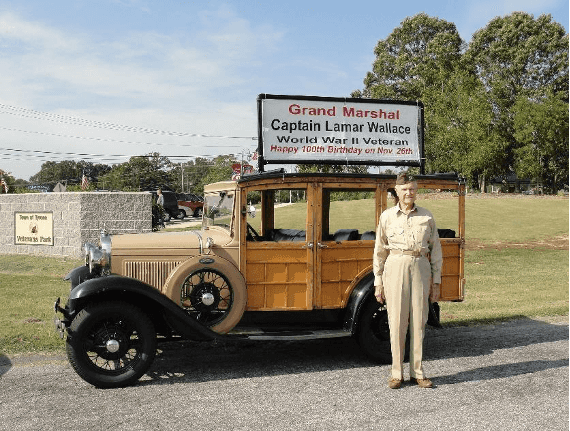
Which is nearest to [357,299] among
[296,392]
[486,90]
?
[296,392]

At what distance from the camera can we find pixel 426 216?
527cm

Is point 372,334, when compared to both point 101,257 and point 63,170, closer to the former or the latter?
point 101,257

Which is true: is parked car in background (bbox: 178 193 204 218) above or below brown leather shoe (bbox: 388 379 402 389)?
above

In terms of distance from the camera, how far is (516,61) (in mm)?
52375

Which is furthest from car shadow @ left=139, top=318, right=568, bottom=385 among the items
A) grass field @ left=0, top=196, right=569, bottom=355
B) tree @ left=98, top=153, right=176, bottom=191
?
tree @ left=98, top=153, right=176, bottom=191

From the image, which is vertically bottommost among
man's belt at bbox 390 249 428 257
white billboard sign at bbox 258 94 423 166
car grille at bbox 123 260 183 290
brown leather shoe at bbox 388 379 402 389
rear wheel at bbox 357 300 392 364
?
brown leather shoe at bbox 388 379 402 389

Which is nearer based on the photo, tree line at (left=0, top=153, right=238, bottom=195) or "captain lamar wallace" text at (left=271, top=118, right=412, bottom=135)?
"captain lamar wallace" text at (left=271, top=118, right=412, bottom=135)

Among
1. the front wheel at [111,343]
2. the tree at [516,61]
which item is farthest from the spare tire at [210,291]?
the tree at [516,61]

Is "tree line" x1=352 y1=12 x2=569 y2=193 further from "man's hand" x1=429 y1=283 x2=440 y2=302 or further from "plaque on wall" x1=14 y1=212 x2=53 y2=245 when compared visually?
"man's hand" x1=429 y1=283 x2=440 y2=302

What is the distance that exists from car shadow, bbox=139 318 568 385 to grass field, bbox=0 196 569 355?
938mm

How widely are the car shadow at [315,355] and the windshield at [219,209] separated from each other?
4.73 ft

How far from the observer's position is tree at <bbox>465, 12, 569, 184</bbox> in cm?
5162

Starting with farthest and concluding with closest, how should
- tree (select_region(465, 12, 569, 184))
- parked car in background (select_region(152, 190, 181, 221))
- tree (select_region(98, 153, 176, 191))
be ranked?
tree (select_region(98, 153, 176, 191)) < tree (select_region(465, 12, 569, 184)) < parked car in background (select_region(152, 190, 181, 221))

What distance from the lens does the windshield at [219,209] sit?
234 inches
